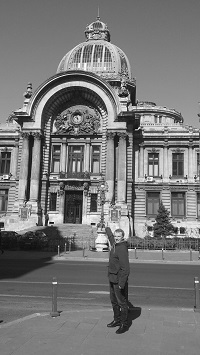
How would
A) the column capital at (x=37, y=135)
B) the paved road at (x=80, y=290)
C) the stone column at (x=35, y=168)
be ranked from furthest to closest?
the column capital at (x=37, y=135)
the stone column at (x=35, y=168)
the paved road at (x=80, y=290)

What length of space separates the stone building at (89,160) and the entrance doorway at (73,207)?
123 mm

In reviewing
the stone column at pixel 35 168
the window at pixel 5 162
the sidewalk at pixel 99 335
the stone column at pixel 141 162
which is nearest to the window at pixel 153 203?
the stone column at pixel 141 162

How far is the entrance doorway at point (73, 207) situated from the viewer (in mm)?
42469

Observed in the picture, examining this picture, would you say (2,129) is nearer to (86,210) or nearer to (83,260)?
(86,210)

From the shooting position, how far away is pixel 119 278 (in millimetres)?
7098

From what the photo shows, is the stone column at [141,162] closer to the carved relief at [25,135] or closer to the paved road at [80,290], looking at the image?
the carved relief at [25,135]

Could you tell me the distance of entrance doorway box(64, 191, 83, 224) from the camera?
139 ft

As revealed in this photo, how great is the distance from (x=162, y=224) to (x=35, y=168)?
53.9ft

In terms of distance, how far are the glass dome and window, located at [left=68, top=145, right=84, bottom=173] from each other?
19.5 meters

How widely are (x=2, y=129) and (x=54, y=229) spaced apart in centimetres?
1742

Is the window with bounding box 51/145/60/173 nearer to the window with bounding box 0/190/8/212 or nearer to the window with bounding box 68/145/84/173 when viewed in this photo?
the window with bounding box 68/145/84/173

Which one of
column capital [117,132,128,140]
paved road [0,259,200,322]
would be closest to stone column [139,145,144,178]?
column capital [117,132,128,140]

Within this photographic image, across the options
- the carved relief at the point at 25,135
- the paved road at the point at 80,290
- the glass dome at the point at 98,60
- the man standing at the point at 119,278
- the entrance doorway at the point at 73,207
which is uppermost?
the glass dome at the point at 98,60

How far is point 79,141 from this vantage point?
44.1 metres
